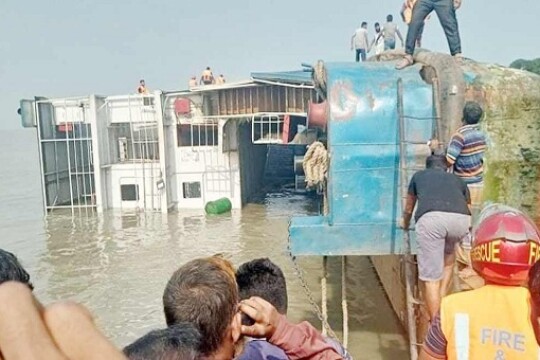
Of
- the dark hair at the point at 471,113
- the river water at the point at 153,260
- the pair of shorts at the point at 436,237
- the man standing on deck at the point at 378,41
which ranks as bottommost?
the river water at the point at 153,260

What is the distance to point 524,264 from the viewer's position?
204 centimetres

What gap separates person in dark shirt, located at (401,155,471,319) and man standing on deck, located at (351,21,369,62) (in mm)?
11485

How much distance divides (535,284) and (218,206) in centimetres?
1719

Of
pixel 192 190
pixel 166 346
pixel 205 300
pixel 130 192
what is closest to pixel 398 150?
pixel 205 300

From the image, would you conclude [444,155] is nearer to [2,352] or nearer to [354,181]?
[354,181]

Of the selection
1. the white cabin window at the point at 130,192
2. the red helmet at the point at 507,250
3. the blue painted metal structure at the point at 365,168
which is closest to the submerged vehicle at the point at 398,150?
the blue painted metal structure at the point at 365,168

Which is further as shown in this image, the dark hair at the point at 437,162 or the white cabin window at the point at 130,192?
the white cabin window at the point at 130,192

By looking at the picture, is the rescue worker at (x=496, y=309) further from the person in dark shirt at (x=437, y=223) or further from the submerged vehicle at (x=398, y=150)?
the submerged vehicle at (x=398, y=150)

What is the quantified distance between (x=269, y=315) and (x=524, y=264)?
1.04 metres

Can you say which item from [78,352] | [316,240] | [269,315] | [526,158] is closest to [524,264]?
[269,315]

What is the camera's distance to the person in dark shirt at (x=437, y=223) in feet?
14.6

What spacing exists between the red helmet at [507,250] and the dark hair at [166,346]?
1224 mm

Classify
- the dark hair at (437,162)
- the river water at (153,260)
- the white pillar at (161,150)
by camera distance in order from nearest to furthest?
the dark hair at (437,162), the river water at (153,260), the white pillar at (161,150)

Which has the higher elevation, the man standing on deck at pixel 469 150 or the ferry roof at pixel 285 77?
the ferry roof at pixel 285 77
